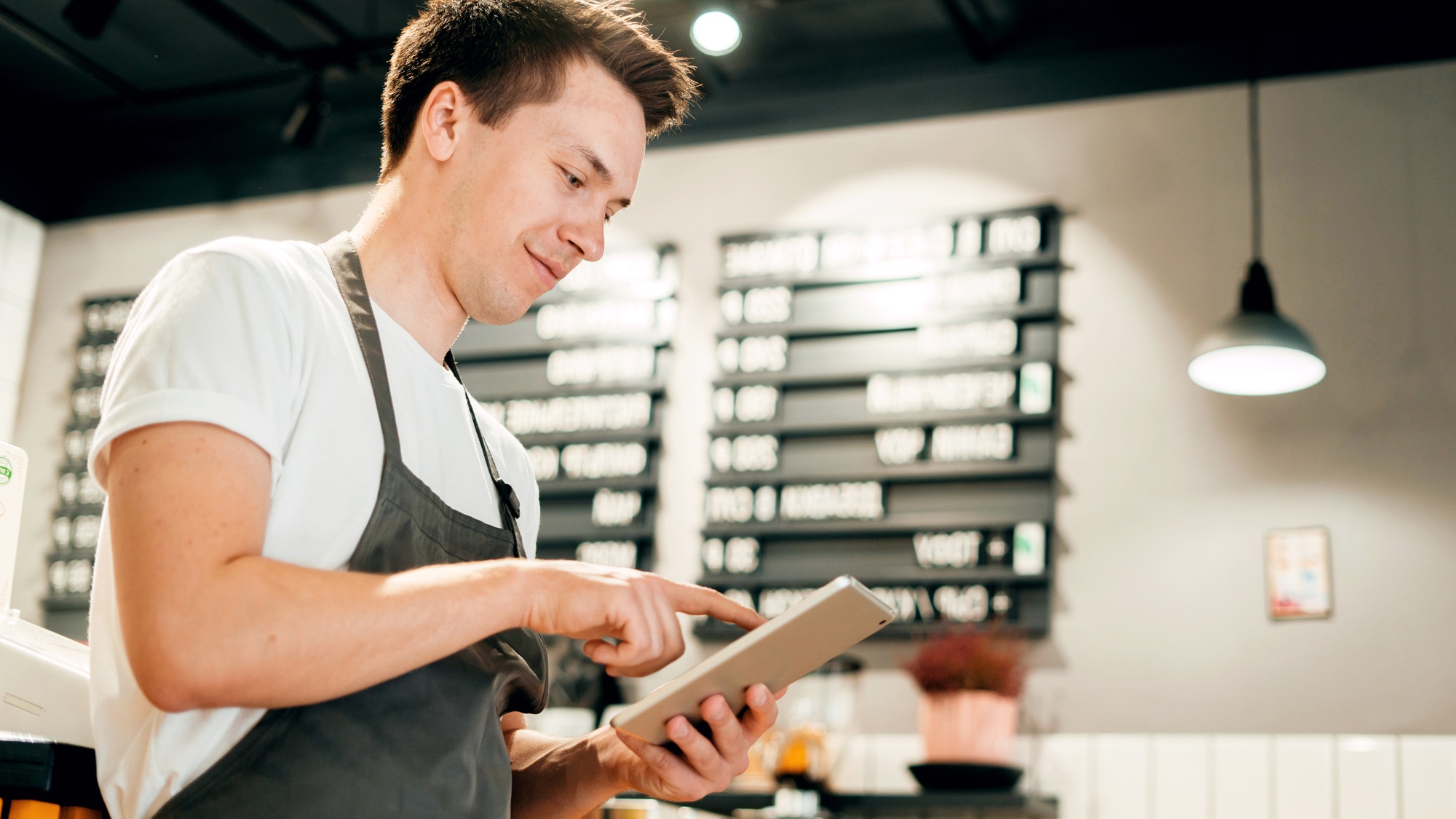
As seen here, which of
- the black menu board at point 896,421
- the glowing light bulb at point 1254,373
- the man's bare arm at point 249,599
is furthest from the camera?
the black menu board at point 896,421

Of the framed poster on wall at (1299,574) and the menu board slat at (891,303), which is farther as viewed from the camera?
the menu board slat at (891,303)

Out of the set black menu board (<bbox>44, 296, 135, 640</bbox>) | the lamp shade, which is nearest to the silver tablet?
the lamp shade

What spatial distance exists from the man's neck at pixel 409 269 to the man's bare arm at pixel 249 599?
309 millimetres

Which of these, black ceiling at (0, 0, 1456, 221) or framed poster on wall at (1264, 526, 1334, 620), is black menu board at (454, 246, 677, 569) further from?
framed poster on wall at (1264, 526, 1334, 620)

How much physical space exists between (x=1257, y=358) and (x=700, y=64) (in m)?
2.09

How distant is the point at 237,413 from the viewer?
0.93 meters

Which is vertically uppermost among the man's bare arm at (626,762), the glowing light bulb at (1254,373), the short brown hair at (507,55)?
the glowing light bulb at (1254,373)

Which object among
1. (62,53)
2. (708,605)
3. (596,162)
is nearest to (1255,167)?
(596,162)

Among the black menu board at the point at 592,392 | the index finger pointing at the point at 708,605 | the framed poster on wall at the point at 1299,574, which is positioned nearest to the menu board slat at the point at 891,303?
the black menu board at the point at 592,392

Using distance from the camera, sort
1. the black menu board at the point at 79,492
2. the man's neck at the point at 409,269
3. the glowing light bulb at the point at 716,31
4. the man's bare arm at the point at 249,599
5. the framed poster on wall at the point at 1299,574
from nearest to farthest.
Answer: the man's bare arm at the point at 249,599 < the man's neck at the point at 409,269 < the framed poster on wall at the point at 1299,574 < the glowing light bulb at the point at 716,31 < the black menu board at the point at 79,492

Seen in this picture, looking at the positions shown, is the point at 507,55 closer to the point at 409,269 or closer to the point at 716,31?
the point at 409,269

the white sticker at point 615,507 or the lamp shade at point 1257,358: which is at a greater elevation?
the lamp shade at point 1257,358

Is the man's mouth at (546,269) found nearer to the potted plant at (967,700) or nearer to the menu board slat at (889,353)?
the potted plant at (967,700)

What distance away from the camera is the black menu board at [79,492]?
4.73 meters
